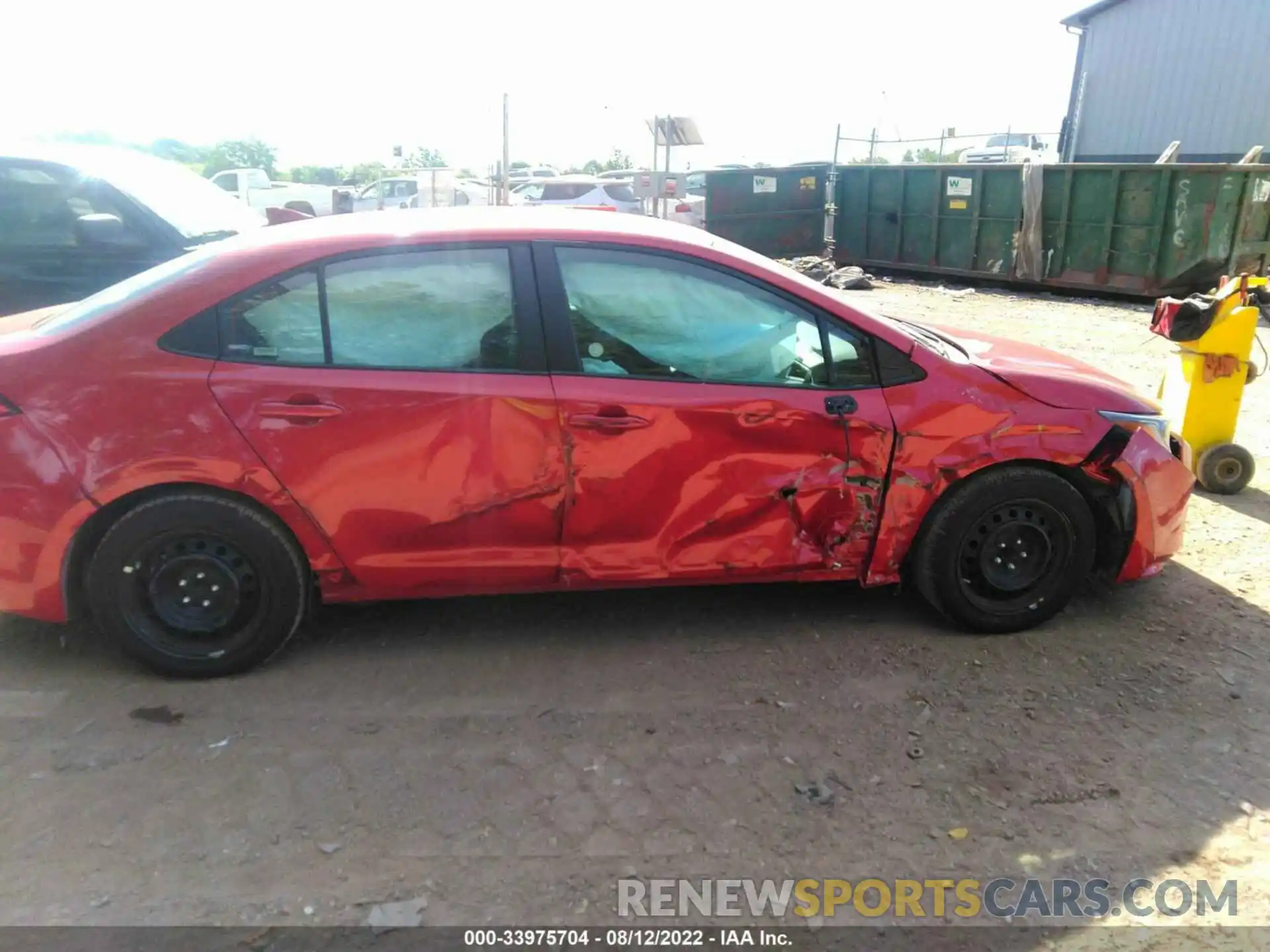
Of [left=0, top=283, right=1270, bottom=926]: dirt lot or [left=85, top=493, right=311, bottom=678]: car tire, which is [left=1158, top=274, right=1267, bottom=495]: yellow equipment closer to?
[left=0, top=283, right=1270, bottom=926]: dirt lot

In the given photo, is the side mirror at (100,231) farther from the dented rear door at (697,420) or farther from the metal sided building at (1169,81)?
the metal sided building at (1169,81)

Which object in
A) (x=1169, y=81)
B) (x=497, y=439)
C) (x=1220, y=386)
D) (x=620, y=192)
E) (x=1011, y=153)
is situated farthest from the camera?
(x=1011, y=153)

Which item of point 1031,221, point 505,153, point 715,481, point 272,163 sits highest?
point 272,163

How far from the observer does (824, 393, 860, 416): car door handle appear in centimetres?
342

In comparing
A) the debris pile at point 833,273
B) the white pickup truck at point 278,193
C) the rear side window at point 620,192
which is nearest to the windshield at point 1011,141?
the rear side window at point 620,192

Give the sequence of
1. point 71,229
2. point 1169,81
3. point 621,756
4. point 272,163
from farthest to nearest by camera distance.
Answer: point 272,163
point 1169,81
point 71,229
point 621,756

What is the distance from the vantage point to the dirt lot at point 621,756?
8.27 ft

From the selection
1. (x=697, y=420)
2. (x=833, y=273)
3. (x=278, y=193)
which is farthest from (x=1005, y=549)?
(x=278, y=193)

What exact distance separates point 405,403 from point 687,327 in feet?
3.38

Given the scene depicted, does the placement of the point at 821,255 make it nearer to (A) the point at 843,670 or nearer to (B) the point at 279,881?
(A) the point at 843,670

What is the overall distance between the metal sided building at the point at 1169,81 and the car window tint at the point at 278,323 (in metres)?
19.6

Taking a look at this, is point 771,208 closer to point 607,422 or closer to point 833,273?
point 833,273

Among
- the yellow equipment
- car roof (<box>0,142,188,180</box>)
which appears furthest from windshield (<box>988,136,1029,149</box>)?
car roof (<box>0,142,188,180</box>)

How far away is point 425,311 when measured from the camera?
3342 millimetres
